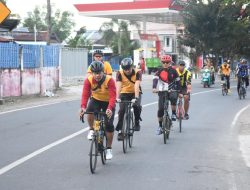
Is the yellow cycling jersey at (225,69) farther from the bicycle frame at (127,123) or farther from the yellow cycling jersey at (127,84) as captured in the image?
the bicycle frame at (127,123)

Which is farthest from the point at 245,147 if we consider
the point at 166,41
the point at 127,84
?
the point at 166,41

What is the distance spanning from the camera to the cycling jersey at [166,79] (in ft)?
41.2

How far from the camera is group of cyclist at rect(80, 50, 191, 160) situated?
9.30 metres

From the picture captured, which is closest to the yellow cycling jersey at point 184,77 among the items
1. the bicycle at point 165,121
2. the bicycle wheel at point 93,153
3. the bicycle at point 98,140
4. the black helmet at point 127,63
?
the bicycle at point 165,121

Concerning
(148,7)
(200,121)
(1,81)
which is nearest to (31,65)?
(1,81)

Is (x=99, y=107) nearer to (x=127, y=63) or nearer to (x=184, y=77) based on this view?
(x=127, y=63)

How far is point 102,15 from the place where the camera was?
58.8 metres

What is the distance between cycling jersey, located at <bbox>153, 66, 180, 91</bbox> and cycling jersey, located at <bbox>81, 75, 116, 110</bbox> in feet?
10.3

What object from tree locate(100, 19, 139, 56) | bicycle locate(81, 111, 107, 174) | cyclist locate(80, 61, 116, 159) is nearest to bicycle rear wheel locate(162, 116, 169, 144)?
cyclist locate(80, 61, 116, 159)

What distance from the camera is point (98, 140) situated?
9062mm

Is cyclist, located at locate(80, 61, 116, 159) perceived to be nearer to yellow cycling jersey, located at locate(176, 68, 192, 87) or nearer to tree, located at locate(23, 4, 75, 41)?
yellow cycling jersey, located at locate(176, 68, 192, 87)

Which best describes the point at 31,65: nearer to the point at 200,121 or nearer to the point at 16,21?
the point at 16,21

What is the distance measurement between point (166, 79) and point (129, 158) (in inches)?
113

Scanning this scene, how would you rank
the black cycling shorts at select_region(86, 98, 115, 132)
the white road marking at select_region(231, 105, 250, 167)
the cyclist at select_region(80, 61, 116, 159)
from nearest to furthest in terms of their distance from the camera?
the cyclist at select_region(80, 61, 116, 159) < the black cycling shorts at select_region(86, 98, 115, 132) < the white road marking at select_region(231, 105, 250, 167)
